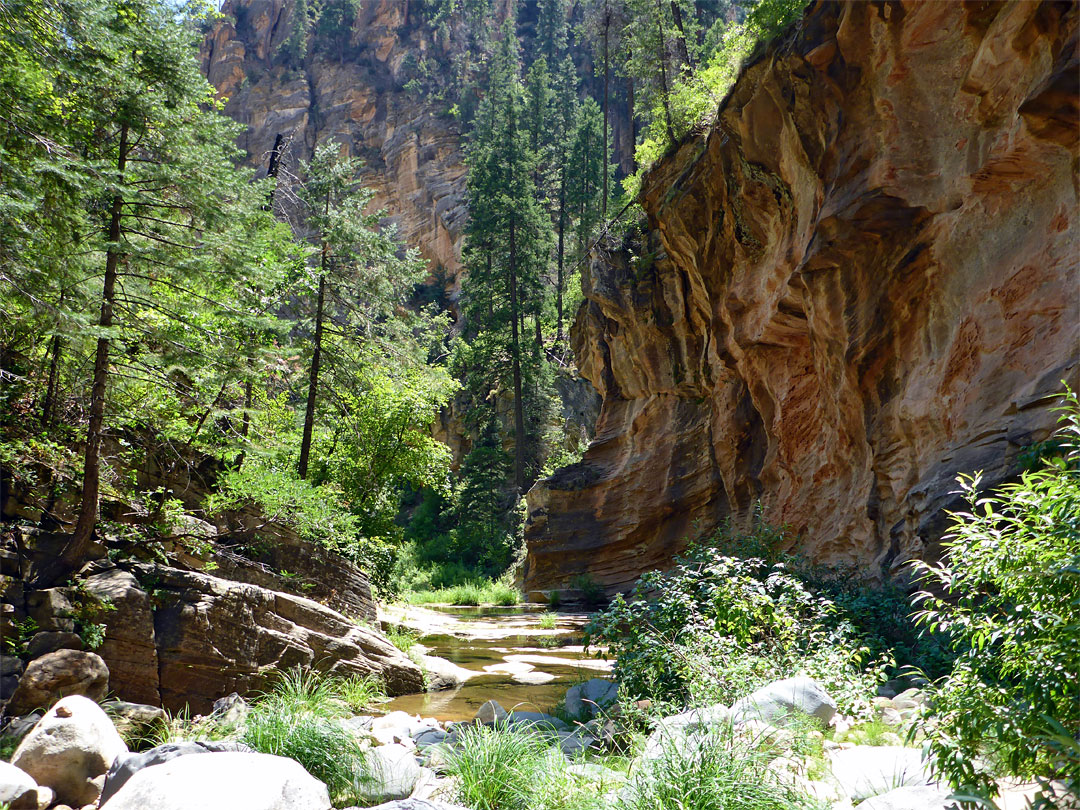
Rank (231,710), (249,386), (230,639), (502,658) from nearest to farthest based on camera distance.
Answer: (231,710), (230,639), (502,658), (249,386)

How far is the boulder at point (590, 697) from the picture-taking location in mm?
8164

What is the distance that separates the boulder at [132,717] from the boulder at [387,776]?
2.86 m

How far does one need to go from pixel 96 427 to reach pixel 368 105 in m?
56.8

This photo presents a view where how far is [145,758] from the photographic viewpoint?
531 cm

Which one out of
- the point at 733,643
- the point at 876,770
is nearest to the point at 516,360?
the point at 733,643

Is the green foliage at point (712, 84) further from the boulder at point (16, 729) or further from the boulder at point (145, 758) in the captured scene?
the boulder at point (16, 729)

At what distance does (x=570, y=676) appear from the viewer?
37.1ft

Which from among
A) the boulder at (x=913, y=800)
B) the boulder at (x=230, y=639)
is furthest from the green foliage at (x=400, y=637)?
the boulder at (x=913, y=800)

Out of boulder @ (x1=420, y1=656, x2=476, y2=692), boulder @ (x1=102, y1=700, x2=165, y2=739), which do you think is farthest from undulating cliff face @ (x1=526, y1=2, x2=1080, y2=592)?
boulder @ (x1=102, y1=700, x2=165, y2=739)

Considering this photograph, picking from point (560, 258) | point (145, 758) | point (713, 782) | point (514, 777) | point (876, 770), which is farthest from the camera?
point (560, 258)

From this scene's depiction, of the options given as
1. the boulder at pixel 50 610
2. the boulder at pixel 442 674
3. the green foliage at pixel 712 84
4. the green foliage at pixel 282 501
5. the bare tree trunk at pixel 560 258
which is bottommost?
the boulder at pixel 442 674

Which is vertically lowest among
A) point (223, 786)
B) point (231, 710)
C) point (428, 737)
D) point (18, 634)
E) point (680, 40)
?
point (428, 737)

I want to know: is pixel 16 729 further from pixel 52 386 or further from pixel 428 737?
pixel 52 386

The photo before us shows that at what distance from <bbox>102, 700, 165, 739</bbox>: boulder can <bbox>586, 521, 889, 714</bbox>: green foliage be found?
4.71 meters
